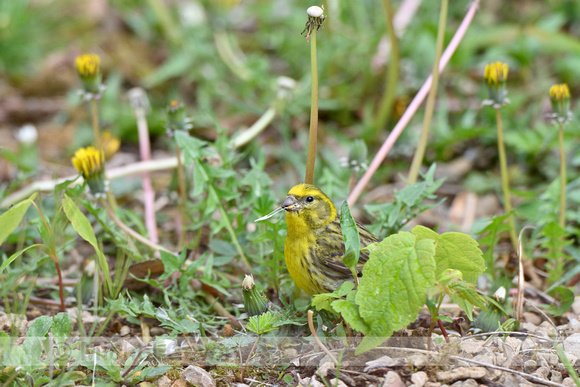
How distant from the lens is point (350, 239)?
243 centimetres

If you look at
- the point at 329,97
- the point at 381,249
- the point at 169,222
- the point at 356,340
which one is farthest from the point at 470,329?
the point at 329,97

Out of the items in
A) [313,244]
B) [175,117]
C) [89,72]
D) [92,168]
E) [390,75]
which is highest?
[390,75]

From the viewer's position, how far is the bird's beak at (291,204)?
2795mm

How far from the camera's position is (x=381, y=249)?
234cm

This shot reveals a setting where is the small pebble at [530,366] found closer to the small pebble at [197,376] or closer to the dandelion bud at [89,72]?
the small pebble at [197,376]

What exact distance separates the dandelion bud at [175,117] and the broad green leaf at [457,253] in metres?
1.50

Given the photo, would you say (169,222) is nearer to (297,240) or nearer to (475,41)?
(297,240)

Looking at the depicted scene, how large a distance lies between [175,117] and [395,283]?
5.25ft

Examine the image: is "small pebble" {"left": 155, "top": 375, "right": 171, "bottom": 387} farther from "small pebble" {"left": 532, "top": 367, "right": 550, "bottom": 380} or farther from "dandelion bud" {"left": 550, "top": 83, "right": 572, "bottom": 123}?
"dandelion bud" {"left": 550, "top": 83, "right": 572, "bottom": 123}

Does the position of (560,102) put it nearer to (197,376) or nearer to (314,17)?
(314,17)

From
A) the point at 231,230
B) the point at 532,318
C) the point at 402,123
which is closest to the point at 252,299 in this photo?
the point at 231,230

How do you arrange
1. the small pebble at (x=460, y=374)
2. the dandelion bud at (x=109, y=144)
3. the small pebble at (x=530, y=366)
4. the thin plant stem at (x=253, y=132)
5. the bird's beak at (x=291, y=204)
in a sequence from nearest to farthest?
the small pebble at (x=460, y=374) → the small pebble at (x=530, y=366) → the bird's beak at (x=291, y=204) → the thin plant stem at (x=253, y=132) → the dandelion bud at (x=109, y=144)

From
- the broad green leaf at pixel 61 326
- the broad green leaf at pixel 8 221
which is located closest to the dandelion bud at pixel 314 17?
the broad green leaf at pixel 8 221

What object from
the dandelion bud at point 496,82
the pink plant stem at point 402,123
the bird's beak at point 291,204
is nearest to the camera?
the bird's beak at point 291,204
